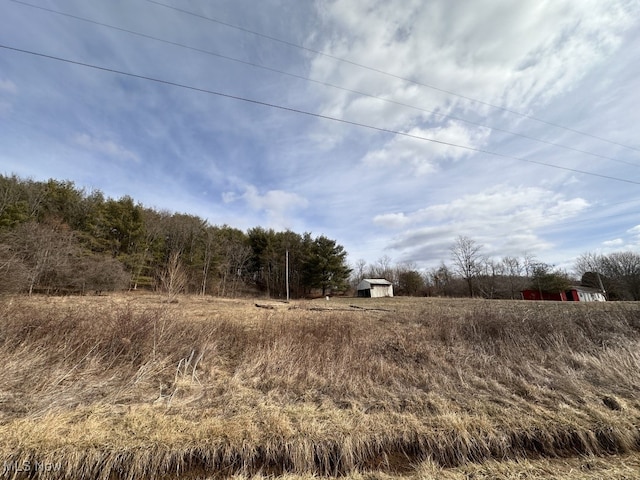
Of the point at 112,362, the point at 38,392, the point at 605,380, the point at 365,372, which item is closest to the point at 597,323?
the point at 605,380

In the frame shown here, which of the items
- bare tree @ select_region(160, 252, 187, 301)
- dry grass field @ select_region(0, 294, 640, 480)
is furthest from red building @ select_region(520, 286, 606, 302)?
bare tree @ select_region(160, 252, 187, 301)

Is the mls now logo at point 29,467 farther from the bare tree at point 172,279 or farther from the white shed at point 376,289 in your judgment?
the white shed at point 376,289

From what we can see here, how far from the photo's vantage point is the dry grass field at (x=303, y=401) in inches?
128

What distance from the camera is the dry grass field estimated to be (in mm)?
3240

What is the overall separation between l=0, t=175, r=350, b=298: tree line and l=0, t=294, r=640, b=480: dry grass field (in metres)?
2.69

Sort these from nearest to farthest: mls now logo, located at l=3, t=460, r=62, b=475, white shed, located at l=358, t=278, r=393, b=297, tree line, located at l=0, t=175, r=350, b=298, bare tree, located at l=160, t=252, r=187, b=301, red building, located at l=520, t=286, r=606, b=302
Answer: mls now logo, located at l=3, t=460, r=62, b=475 → bare tree, located at l=160, t=252, r=187, b=301 → tree line, located at l=0, t=175, r=350, b=298 → red building, located at l=520, t=286, r=606, b=302 → white shed, located at l=358, t=278, r=393, b=297

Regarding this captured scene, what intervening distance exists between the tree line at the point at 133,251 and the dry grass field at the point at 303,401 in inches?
106

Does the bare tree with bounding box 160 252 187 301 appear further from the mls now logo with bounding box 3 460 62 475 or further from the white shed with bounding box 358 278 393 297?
the white shed with bounding box 358 278 393 297

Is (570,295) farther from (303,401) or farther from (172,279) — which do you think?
(172,279)

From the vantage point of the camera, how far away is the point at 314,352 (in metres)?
6.82

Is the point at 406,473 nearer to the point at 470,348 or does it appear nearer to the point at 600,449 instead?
the point at 600,449

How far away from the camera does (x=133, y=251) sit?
27.6 metres

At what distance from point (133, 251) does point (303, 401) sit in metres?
30.0

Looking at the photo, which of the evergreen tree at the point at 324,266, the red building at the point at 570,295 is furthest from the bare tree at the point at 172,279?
the red building at the point at 570,295
